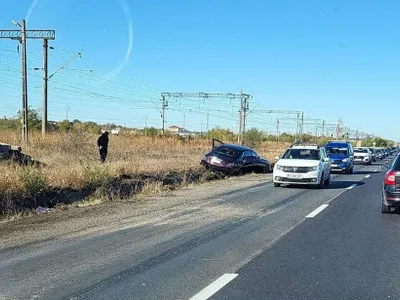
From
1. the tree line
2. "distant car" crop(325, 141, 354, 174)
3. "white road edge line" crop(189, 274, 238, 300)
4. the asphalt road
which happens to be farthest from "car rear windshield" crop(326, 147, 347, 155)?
"white road edge line" crop(189, 274, 238, 300)

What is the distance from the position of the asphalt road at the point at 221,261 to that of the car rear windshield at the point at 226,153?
14.3 m

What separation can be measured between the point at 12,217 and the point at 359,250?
24.7ft

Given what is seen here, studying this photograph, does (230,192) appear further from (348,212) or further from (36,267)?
(36,267)

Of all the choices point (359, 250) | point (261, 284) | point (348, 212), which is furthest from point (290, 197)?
point (261, 284)

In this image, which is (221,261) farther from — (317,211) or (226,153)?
(226,153)

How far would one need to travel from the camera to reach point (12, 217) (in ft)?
37.6

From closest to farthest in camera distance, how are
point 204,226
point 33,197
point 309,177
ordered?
point 204,226, point 33,197, point 309,177

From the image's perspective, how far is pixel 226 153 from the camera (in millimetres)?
26391

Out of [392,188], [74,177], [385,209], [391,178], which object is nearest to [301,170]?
[385,209]

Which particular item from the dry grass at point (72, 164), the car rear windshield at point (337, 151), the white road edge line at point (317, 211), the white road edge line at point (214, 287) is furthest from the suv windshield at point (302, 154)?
the white road edge line at point (214, 287)

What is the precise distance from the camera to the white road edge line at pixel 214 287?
5.60 metres

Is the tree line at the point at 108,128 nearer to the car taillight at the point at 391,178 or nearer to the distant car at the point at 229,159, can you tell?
the distant car at the point at 229,159

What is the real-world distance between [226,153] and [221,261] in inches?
756

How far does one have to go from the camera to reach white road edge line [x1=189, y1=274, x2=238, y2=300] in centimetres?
560
